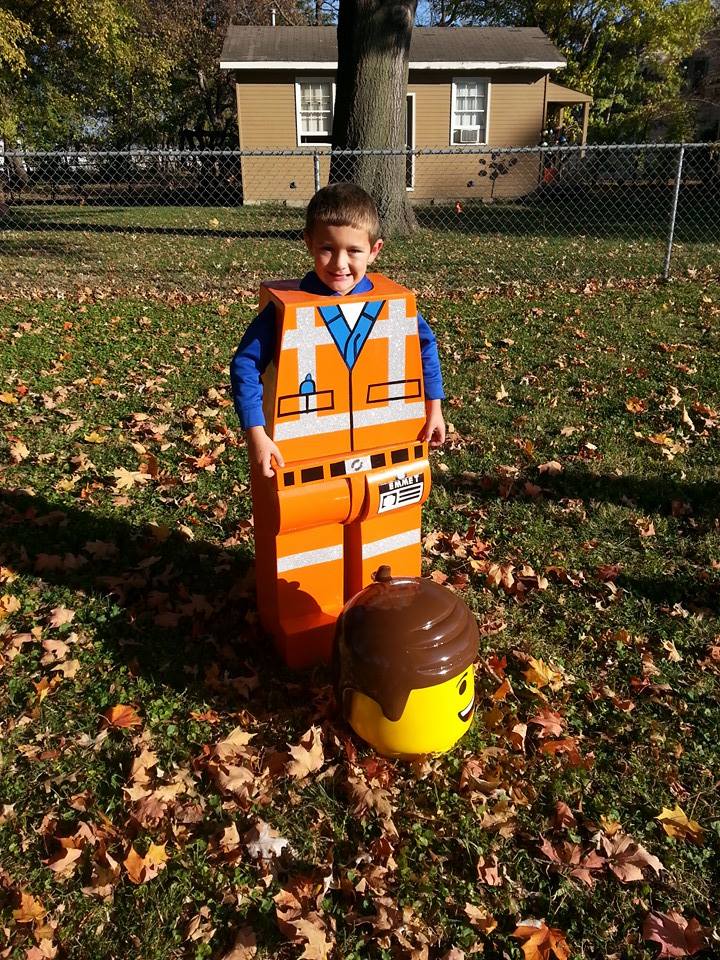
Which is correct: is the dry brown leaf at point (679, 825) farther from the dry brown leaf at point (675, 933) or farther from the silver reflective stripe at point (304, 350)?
the silver reflective stripe at point (304, 350)

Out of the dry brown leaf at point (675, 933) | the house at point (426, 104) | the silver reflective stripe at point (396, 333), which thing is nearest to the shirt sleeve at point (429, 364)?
the silver reflective stripe at point (396, 333)

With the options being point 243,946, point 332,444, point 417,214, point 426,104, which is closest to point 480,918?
point 243,946

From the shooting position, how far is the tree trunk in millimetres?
12648

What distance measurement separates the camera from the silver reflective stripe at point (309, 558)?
2.97 meters

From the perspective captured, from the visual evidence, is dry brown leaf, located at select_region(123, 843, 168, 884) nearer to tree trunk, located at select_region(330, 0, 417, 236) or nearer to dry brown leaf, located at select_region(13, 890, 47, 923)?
dry brown leaf, located at select_region(13, 890, 47, 923)

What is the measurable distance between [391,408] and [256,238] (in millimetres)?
13094

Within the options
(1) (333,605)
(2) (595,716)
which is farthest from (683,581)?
(1) (333,605)

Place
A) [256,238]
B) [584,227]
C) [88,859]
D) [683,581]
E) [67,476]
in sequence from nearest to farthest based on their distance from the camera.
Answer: [88,859] → [683,581] → [67,476] → [256,238] → [584,227]

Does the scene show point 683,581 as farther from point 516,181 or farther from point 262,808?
point 516,181

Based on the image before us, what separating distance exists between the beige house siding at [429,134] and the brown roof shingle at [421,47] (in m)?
0.50

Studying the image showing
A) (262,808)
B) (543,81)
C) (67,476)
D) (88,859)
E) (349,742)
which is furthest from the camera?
(543,81)

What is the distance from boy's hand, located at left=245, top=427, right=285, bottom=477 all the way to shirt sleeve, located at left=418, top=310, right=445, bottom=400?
0.71m

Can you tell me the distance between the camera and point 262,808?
2590 mm

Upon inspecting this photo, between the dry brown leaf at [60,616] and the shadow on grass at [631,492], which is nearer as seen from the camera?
the dry brown leaf at [60,616]
